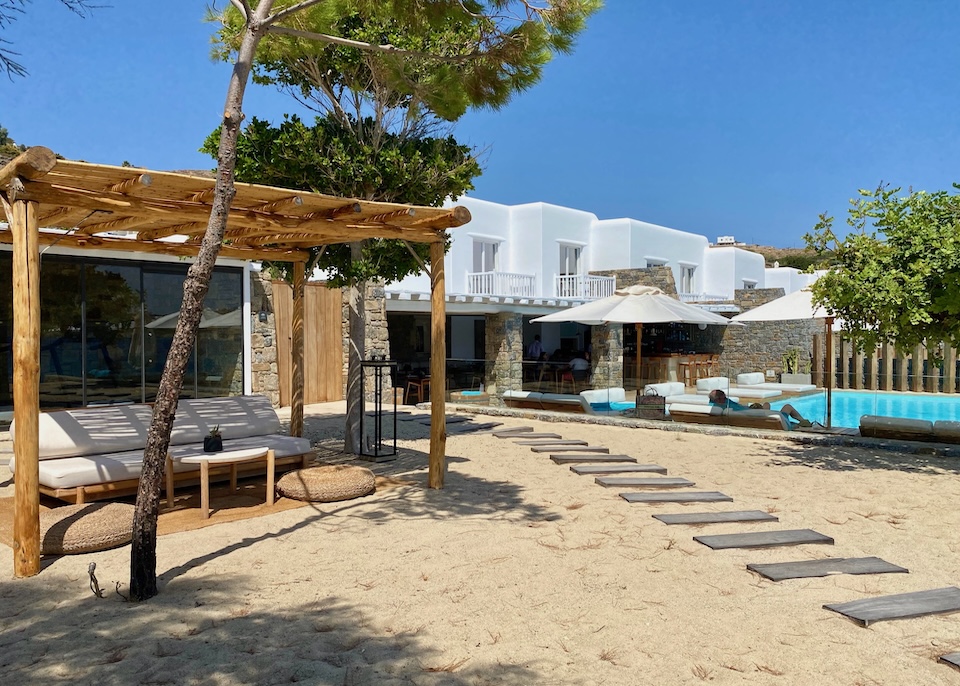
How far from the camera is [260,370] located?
14047 millimetres

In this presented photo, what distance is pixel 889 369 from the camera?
1714 centimetres

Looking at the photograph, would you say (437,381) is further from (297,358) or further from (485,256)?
(485,256)

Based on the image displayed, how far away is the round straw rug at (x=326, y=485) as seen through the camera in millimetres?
6398

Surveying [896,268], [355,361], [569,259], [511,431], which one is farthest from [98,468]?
[569,259]

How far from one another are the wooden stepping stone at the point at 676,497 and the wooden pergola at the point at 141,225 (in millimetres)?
1811

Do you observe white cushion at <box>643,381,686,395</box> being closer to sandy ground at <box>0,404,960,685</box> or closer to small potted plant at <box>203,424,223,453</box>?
sandy ground at <box>0,404,960,685</box>

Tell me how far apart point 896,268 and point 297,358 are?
6746 mm

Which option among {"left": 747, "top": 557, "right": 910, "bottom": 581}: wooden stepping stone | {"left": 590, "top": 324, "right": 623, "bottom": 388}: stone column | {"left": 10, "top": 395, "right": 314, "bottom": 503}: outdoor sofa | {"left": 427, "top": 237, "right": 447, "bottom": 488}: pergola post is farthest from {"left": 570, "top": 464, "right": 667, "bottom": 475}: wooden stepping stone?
{"left": 590, "top": 324, "right": 623, "bottom": 388}: stone column

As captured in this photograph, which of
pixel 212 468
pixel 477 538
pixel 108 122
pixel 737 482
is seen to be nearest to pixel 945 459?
pixel 737 482

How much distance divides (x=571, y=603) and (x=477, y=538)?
1.32m

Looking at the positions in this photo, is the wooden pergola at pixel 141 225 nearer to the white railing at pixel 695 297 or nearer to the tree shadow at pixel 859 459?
the tree shadow at pixel 859 459

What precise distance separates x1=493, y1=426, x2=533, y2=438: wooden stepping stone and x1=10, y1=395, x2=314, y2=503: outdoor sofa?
3717mm

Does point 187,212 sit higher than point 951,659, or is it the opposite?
point 187,212

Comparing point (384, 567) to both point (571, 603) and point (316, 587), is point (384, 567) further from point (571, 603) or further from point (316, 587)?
point (571, 603)
